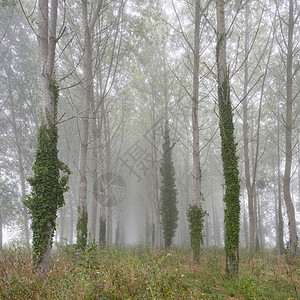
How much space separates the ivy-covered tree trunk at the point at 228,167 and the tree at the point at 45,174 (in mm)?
4032

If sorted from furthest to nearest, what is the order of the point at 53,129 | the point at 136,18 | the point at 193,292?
the point at 136,18 < the point at 53,129 < the point at 193,292

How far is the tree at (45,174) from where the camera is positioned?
4.90 meters

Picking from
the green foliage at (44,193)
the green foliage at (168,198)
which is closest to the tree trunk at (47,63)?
the green foliage at (44,193)

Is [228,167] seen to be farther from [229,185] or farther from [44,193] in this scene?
[44,193]

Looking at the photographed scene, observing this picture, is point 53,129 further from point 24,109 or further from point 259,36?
point 259,36

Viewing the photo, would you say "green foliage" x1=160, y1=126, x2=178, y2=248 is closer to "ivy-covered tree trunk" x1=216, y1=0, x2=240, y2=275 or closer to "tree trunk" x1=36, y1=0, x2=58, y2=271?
"ivy-covered tree trunk" x1=216, y1=0, x2=240, y2=275

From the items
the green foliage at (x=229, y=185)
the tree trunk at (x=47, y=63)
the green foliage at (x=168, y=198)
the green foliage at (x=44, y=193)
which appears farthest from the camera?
the green foliage at (x=168, y=198)

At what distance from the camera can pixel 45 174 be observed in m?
5.07

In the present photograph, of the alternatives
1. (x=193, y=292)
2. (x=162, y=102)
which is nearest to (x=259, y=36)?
(x=162, y=102)

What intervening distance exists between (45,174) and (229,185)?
14.5 feet

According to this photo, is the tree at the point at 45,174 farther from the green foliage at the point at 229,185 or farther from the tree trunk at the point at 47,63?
the green foliage at the point at 229,185

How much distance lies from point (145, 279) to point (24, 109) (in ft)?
48.9

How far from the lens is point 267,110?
16.8 meters

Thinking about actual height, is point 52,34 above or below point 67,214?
above
